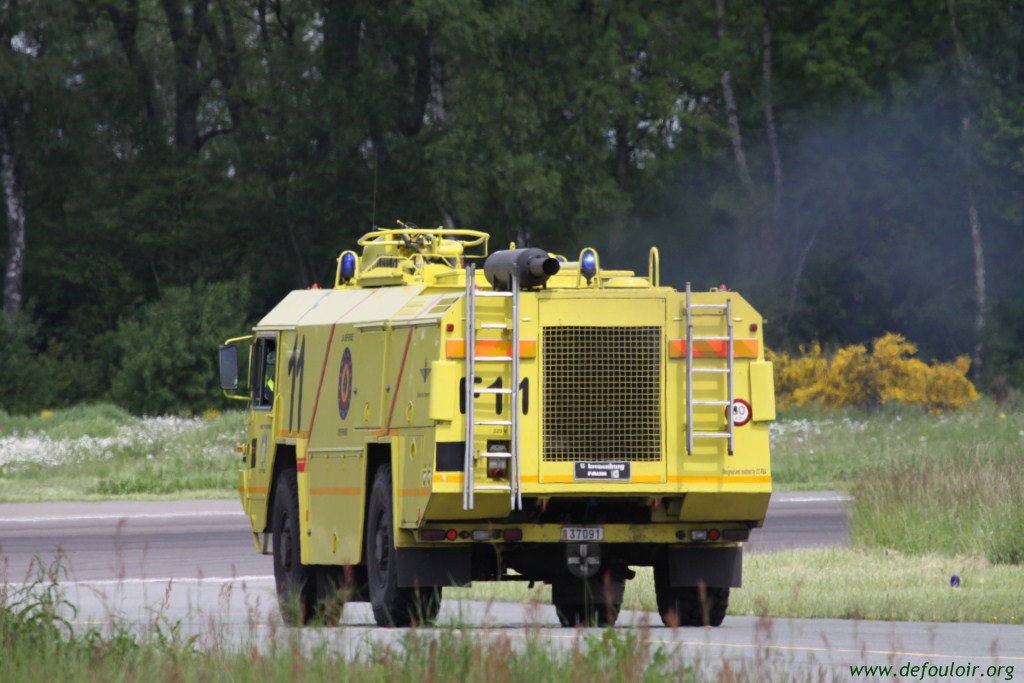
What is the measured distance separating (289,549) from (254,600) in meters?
0.81

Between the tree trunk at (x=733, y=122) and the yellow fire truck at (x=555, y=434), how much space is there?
Answer: 39.4 metres

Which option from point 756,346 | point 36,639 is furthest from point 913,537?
point 36,639

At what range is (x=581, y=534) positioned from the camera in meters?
14.3

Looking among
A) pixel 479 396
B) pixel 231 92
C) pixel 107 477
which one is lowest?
pixel 107 477

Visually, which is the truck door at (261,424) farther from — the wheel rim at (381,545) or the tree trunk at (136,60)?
the tree trunk at (136,60)

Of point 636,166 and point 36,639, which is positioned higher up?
point 636,166

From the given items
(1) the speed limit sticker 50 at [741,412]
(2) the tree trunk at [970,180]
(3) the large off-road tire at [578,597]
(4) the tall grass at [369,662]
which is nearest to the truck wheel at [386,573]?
(3) the large off-road tire at [578,597]

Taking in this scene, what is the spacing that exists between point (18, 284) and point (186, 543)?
1240 inches

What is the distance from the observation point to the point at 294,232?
184 feet

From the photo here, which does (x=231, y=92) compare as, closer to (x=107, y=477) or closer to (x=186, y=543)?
(x=107, y=477)

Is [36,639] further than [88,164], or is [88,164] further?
[88,164]

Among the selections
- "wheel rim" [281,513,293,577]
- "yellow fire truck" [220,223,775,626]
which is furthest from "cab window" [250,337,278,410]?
"yellow fire truck" [220,223,775,626]

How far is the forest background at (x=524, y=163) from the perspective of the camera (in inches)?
2019

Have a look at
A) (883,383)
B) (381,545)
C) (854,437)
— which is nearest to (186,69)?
(883,383)
